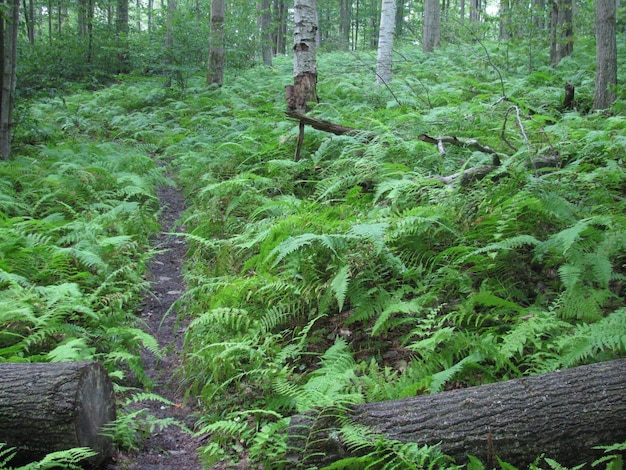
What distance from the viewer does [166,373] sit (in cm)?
463

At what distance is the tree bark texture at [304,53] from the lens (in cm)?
988

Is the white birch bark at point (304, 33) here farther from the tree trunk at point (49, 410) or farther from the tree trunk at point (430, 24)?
the tree trunk at point (430, 24)

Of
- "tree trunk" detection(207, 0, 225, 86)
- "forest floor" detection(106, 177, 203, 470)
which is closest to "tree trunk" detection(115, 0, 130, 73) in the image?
"tree trunk" detection(207, 0, 225, 86)

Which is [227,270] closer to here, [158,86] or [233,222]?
[233,222]

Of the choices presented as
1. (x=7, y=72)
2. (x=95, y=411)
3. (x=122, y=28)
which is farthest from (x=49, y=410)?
(x=122, y=28)

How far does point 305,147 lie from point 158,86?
34.9 ft

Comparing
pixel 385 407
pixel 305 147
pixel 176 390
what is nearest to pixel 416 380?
pixel 385 407

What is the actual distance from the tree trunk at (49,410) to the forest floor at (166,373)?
0.32 m

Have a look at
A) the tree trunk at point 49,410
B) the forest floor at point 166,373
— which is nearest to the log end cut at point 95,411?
the tree trunk at point 49,410

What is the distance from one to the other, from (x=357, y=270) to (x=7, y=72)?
24.7ft

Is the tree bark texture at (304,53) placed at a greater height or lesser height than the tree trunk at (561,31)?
lesser

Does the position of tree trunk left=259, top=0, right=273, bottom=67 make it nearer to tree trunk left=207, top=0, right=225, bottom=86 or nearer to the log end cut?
tree trunk left=207, top=0, right=225, bottom=86

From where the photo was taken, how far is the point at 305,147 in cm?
889

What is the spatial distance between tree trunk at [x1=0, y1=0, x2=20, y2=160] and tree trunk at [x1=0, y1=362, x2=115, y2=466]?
7206 mm
